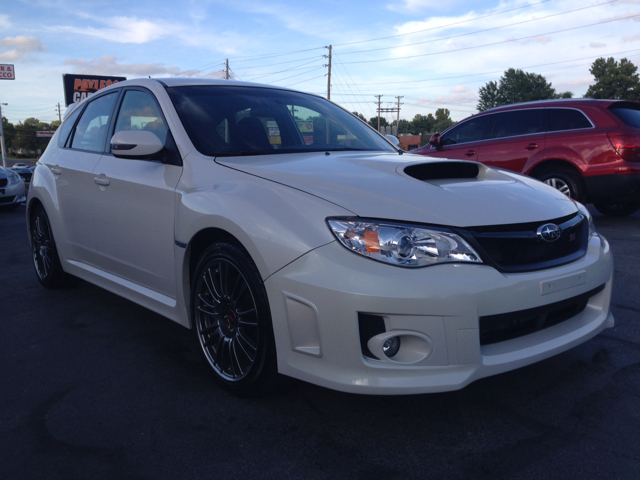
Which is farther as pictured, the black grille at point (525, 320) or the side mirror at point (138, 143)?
the side mirror at point (138, 143)

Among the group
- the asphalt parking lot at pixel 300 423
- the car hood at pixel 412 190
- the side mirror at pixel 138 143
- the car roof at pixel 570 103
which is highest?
the car roof at pixel 570 103

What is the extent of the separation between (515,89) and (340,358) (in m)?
107

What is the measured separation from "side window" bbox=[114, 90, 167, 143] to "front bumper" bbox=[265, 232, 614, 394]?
5.18ft

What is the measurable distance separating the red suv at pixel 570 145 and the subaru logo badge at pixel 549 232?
453 centimetres

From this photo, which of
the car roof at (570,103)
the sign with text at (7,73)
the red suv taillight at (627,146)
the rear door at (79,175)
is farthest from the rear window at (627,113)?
the sign with text at (7,73)

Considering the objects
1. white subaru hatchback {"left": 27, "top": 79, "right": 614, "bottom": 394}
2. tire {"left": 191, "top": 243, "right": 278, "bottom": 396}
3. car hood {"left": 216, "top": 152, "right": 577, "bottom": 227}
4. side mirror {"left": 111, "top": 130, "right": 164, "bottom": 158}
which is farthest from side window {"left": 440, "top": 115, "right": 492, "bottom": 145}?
tire {"left": 191, "top": 243, "right": 278, "bottom": 396}

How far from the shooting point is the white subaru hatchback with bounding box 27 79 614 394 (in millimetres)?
2139

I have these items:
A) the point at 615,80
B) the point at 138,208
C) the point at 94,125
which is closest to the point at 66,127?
the point at 94,125

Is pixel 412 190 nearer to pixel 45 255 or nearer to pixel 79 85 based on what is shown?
pixel 45 255

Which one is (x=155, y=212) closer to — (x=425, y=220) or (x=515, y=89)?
(x=425, y=220)

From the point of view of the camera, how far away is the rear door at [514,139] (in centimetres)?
777

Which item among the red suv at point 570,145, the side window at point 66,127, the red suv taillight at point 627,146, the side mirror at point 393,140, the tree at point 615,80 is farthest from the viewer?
the tree at point 615,80

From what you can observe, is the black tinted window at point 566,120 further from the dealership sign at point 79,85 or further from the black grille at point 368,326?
the dealership sign at point 79,85

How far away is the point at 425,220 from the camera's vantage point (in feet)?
7.34
